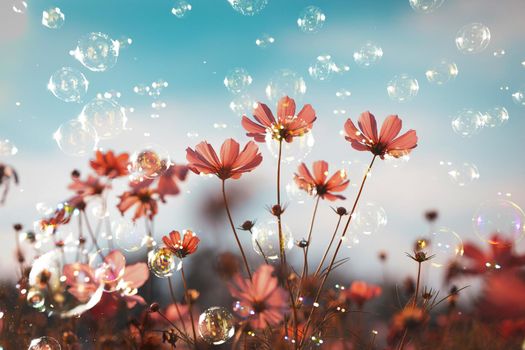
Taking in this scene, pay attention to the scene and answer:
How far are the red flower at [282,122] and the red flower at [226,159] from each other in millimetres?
63

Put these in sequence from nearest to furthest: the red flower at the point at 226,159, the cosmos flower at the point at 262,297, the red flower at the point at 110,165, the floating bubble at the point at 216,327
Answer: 1. the cosmos flower at the point at 262,297
2. the red flower at the point at 226,159
3. the floating bubble at the point at 216,327
4. the red flower at the point at 110,165

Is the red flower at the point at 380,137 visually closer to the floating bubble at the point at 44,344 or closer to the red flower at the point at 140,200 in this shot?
the red flower at the point at 140,200

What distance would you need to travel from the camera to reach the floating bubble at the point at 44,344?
6.54 feet

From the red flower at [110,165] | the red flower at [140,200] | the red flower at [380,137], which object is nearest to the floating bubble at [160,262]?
the red flower at [140,200]

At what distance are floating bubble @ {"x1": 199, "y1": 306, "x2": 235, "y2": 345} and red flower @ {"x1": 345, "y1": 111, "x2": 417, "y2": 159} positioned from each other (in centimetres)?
89

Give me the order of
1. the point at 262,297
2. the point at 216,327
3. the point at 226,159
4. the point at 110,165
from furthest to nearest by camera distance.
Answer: the point at 110,165
the point at 216,327
the point at 226,159
the point at 262,297

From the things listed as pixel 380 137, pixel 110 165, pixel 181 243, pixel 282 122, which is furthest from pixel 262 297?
pixel 110 165

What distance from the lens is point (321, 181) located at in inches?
69.2

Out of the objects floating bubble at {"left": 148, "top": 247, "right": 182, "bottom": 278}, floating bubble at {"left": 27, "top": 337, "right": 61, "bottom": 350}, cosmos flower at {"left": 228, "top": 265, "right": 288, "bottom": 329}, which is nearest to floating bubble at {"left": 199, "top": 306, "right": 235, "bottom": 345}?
floating bubble at {"left": 148, "top": 247, "right": 182, "bottom": 278}

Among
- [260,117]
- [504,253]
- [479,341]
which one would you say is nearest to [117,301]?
[260,117]

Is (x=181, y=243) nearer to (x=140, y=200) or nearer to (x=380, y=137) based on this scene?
(x=140, y=200)

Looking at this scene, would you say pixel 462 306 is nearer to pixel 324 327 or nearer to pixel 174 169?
pixel 324 327

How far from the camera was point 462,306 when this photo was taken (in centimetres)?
235

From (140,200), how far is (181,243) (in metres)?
0.42
